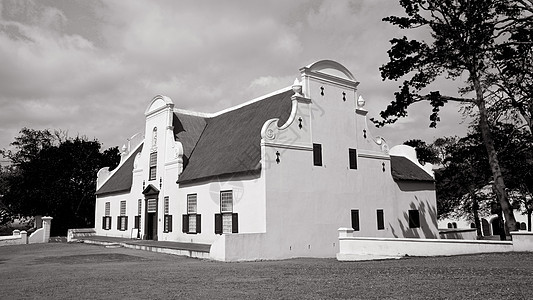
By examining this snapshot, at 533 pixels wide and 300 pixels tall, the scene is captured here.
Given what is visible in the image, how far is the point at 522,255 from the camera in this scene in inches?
534

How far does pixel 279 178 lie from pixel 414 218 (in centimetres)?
1148

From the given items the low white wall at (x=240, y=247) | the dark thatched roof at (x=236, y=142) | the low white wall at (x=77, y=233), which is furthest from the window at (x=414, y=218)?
the low white wall at (x=77, y=233)

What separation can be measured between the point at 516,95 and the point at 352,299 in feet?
48.3

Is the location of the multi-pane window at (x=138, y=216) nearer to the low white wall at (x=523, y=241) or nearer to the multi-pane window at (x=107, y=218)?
the multi-pane window at (x=107, y=218)

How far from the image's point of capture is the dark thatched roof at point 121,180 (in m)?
32.4

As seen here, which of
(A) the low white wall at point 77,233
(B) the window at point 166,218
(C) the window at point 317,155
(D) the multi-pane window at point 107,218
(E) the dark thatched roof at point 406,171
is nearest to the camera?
(C) the window at point 317,155

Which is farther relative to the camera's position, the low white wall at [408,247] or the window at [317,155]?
the window at [317,155]

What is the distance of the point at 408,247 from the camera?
57.9ft

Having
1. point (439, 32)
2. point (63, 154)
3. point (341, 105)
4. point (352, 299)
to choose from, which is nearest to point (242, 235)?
point (341, 105)

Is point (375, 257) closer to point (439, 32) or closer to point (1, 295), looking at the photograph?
point (439, 32)

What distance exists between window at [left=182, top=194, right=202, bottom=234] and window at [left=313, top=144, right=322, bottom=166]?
695 cm

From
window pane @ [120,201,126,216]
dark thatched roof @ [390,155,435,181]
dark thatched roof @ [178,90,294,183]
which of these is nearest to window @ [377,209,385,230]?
dark thatched roof @ [390,155,435,181]

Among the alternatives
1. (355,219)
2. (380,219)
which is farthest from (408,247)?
(380,219)

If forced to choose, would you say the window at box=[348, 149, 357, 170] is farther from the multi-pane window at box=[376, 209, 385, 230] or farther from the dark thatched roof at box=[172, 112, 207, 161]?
the dark thatched roof at box=[172, 112, 207, 161]
